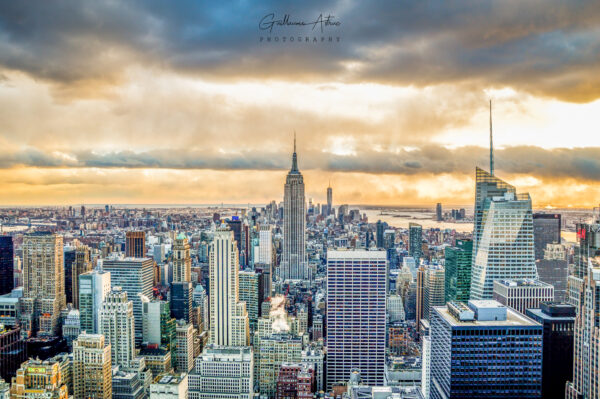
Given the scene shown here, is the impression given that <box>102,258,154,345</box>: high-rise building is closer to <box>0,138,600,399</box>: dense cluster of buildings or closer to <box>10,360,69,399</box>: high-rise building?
<box>0,138,600,399</box>: dense cluster of buildings

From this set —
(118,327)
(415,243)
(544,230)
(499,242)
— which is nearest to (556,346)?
(544,230)

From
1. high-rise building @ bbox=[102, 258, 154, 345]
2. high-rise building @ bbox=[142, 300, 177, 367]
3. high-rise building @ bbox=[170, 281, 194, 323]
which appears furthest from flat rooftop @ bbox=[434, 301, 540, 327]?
high-rise building @ bbox=[102, 258, 154, 345]

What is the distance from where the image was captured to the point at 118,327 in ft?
45.1

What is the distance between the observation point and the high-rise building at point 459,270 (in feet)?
49.0

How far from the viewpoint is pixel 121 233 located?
14789 mm

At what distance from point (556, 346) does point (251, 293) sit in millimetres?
10718

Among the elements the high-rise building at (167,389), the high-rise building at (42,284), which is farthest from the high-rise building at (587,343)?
the high-rise building at (42,284)

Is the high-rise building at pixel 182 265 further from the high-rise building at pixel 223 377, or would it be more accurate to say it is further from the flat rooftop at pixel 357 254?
the high-rise building at pixel 223 377

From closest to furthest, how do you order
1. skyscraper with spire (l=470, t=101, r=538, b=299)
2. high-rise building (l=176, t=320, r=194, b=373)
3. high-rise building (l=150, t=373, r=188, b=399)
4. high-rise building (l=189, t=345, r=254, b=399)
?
high-rise building (l=150, t=373, r=188, b=399) → high-rise building (l=189, t=345, r=254, b=399) → skyscraper with spire (l=470, t=101, r=538, b=299) → high-rise building (l=176, t=320, r=194, b=373)

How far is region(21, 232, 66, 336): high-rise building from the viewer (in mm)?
13711

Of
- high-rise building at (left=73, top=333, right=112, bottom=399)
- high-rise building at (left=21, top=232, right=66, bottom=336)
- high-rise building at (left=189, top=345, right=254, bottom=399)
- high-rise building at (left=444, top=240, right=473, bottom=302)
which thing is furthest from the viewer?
high-rise building at (left=444, top=240, right=473, bottom=302)

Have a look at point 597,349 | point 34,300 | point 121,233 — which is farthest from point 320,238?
point 597,349

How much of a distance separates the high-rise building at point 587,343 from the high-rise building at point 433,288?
8756 millimetres

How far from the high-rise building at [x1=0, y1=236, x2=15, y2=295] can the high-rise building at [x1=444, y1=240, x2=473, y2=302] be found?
12.6 meters
